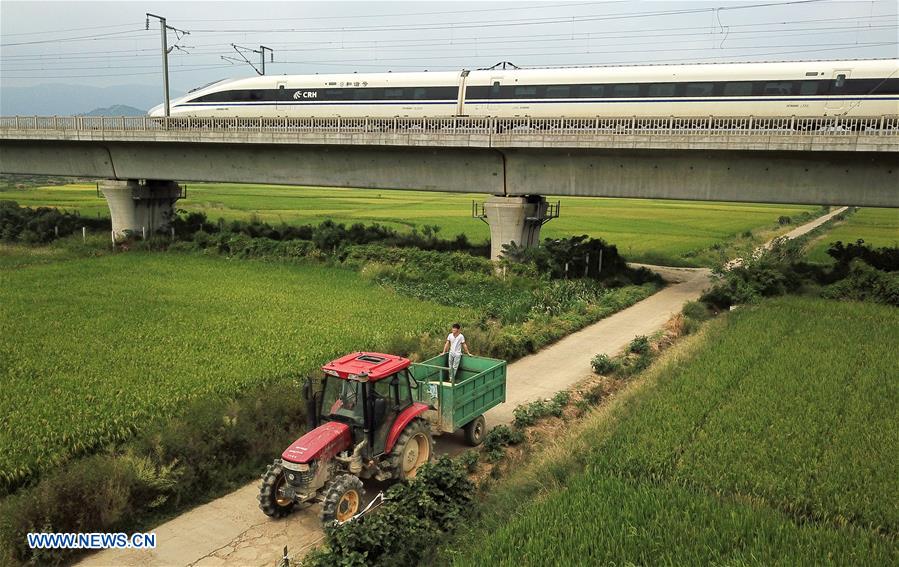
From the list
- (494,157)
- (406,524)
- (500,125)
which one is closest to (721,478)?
(406,524)

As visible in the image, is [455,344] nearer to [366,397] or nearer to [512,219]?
[366,397]

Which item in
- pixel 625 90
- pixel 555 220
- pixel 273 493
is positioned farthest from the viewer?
pixel 555 220

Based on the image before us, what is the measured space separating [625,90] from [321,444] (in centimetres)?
2392

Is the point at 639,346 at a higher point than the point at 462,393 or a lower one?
lower

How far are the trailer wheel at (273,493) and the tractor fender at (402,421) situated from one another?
1.54 metres

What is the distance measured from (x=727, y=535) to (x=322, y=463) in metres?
5.17

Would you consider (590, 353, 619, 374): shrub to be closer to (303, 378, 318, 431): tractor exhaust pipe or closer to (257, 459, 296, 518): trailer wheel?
(303, 378, 318, 431): tractor exhaust pipe

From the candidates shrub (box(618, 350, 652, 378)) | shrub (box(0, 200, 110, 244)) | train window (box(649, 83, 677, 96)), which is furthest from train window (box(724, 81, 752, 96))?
shrub (box(0, 200, 110, 244))

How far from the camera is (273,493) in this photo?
9.46 m

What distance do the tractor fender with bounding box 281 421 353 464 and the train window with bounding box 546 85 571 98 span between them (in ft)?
77.4

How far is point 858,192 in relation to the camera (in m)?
23.9

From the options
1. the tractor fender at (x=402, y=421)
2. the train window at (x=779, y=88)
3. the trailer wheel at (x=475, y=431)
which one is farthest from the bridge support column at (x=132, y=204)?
the tractor fender at (x=402, y=421)

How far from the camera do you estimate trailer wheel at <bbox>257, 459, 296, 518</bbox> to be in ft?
30.9

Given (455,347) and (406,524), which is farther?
(455,347)
